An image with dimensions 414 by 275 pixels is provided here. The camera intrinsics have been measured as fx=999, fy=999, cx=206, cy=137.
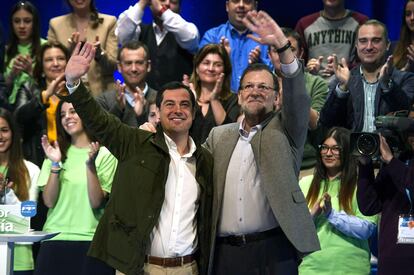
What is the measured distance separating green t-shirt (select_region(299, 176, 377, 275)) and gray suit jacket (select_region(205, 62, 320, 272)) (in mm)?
1292

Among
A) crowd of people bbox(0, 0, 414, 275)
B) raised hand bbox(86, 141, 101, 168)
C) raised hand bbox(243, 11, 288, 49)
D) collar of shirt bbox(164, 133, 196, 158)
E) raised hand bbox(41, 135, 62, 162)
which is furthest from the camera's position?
raised hand bbox(41, 135, 62, 162)

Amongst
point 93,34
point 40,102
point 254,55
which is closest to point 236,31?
point 254,55

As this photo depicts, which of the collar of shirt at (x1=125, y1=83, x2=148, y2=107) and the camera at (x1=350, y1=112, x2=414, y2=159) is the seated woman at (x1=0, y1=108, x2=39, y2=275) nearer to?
the collar of shirt at (x1=125, y1=83, x2=148, y2=107)

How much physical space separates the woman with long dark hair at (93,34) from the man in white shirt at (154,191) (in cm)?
288

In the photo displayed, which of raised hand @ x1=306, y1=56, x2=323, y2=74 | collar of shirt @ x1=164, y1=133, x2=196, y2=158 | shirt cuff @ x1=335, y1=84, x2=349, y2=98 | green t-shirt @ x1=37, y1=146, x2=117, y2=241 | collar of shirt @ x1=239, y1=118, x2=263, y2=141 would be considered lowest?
green t-shirt @ x1=37, y1=146, x2=117, y2=241

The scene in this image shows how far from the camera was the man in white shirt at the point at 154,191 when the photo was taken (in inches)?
190

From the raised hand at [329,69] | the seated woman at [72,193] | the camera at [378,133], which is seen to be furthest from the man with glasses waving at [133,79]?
the camera at [378,133]

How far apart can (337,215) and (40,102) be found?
2.53 m

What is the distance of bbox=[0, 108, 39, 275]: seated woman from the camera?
261 inches

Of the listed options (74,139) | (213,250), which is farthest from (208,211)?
(74,139)

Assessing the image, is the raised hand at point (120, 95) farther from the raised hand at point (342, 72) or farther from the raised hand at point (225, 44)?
the raised hand at point (342, 72)

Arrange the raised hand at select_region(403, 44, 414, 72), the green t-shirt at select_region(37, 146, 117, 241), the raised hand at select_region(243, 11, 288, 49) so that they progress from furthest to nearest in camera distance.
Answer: the raised hand at select_region(403, 44, 414, 72)
the green t-shirt at select_region(37, 146, 117, 241)
the raised hand at select_region(243, 11, 288, 49)

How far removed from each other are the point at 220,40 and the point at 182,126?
9.53 ft

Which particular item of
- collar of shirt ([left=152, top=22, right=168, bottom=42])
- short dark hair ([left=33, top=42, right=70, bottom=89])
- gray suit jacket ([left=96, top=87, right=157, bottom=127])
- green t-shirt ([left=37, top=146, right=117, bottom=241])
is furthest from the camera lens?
short dark hair ([left=33, top=42, right=70, bottom=89])
